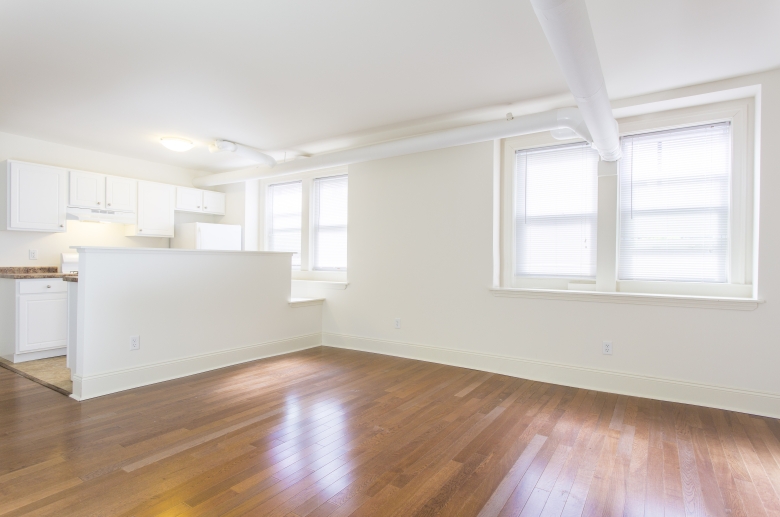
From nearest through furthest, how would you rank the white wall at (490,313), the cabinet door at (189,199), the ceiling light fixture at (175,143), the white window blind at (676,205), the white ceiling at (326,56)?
the white ceiling at (326,56)
the white wall at (490,313)
the white window blind at (676,205)
the ceiling light fixture at (175,143)
the cabinet door at (189,199)

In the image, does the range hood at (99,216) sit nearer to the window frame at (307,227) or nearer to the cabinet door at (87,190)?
the cabinet door at (87,190)

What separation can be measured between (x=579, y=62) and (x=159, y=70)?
2.93m

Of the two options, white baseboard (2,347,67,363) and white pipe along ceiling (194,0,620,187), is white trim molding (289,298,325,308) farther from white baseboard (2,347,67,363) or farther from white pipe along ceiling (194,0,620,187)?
white baseboard (2,347,67,363)

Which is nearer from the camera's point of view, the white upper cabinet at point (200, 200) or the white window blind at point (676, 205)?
the white window blind at point (676, 205)

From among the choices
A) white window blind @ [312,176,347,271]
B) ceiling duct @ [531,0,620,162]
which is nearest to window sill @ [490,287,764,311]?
ceiling duct @ [531,0,620,162]

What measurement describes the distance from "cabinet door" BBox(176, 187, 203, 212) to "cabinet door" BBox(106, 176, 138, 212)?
61 cm

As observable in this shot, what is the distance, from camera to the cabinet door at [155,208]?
19.2ft

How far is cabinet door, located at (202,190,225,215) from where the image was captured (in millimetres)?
6676

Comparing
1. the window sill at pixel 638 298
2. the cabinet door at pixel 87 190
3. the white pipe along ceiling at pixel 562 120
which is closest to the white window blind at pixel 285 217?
the white pipe along ceiling at pixel 562 120

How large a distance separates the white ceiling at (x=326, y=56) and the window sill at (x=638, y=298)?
5.59 ft

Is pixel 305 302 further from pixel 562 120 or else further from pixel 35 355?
Result: pixel 562 120

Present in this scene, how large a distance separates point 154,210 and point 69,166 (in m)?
1.08

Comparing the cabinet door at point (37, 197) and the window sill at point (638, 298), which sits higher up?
the cabinet door at point (37, 197)

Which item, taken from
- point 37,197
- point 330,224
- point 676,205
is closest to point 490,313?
point 676,205
